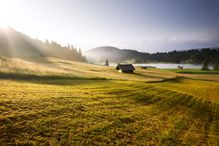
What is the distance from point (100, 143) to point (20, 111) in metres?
7.75

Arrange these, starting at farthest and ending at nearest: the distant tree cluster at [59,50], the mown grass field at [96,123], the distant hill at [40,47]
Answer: the distant tree cluster at [59,50]
the distant hill at [40,47]
the mown grass field at [96,123]

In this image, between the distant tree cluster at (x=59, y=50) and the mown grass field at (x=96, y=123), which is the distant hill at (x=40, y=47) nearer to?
the distant tree cluster at (x=59, y=50)

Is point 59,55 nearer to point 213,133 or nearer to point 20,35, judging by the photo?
point 20,35

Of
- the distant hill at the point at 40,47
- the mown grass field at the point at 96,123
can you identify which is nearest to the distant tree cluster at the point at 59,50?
the distant hill at the point at 40,47

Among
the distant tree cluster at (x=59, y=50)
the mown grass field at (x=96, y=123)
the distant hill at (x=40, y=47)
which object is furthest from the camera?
the distant tree cluster at (x=59, y=50)

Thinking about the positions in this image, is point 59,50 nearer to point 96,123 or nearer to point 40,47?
point 40,47

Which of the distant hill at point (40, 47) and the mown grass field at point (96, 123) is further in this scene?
the distant hill at point (40, 47)

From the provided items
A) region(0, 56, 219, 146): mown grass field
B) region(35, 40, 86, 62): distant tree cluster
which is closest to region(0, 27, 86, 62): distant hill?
region(35, 40, 86, 62): distant tree cluster

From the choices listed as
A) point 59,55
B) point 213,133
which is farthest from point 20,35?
point 213,133

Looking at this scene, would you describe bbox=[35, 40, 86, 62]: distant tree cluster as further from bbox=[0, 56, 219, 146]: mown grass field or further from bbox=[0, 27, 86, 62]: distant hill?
bbox=[0, 56, 219, 146]: mown grass field

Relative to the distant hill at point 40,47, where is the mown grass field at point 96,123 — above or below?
below

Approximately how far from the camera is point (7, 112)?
14.0 metres

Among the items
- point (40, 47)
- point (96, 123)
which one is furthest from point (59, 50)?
point (96, 123)

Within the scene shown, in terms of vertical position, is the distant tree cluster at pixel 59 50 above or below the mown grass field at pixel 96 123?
above
